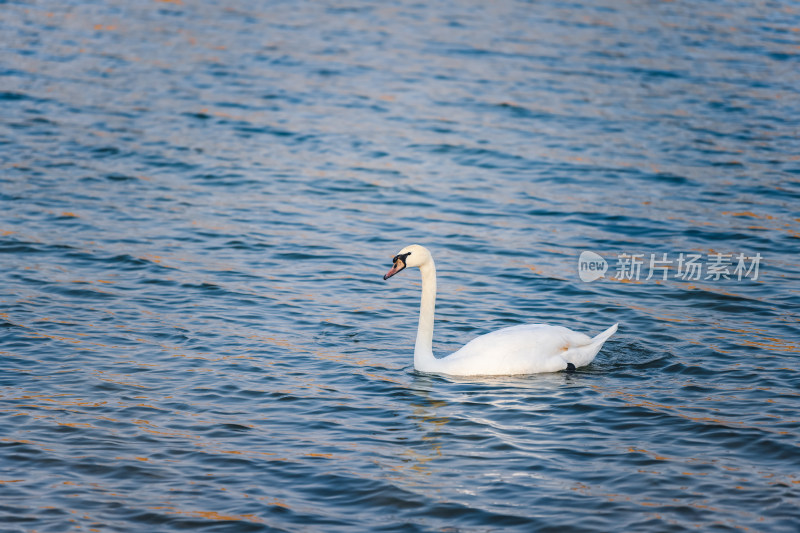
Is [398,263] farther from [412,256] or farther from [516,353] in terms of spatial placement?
[516,353]

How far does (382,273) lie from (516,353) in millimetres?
4146

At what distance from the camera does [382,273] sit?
14.8 m

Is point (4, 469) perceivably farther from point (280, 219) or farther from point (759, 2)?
point (759, 2)

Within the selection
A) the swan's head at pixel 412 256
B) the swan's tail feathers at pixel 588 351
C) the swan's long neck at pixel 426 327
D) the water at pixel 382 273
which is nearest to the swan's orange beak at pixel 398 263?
the swan's head at pixel 412 256

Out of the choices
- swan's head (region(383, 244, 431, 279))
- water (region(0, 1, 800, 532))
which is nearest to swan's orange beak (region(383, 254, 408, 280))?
swan's head (region(383, 244, 431, 279))

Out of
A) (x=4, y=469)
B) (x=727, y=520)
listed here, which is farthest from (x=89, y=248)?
(x=727, y=520)

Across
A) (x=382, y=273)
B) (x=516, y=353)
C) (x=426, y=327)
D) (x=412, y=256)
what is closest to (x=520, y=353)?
(x=516, y=353)

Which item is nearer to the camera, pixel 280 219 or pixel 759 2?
pixel 280 219

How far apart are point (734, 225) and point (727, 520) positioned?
9064mm

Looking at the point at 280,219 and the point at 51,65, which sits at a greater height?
the point at 51,65

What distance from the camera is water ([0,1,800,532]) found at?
8781 millimetres

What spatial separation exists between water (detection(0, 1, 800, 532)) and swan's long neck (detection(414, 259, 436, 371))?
0.98 feet

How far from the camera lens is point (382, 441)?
9609mm

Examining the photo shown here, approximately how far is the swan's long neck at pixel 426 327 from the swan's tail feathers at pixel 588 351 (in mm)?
1533
